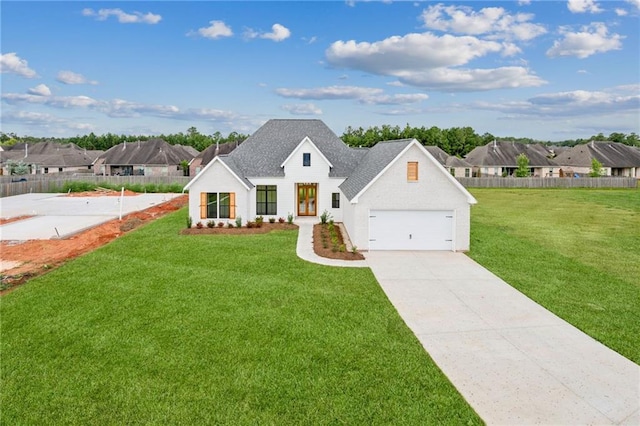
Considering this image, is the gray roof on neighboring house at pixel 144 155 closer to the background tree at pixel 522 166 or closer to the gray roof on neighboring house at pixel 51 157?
the gray roof on neighboring house at pixel 51 157

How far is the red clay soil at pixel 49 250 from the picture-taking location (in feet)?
44.5

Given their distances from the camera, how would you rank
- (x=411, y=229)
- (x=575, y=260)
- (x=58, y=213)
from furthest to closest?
(x=58, y=213), (x=411, y=229), (x=575, y=260)

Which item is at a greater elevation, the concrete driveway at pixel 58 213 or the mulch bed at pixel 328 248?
the concrete driveway at pixel 58 213

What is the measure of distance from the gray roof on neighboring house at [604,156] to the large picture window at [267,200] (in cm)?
5607

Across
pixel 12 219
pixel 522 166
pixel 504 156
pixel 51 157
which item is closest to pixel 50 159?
pixel 51 157

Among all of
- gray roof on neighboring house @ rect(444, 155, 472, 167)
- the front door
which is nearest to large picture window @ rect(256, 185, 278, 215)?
the front door

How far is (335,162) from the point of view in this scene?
25.2 m

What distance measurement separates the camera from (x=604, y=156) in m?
62.1

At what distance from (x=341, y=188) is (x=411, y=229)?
21.7ft

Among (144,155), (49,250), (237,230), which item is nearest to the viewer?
(49,250)

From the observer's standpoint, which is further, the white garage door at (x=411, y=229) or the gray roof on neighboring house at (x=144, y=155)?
the gray roof on neighboring house at (x=144, y=155)

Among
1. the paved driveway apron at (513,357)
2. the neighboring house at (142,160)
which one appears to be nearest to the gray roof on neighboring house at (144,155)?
the neighboring house at (142,160)

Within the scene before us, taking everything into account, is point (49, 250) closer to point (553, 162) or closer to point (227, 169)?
point (227, 169)

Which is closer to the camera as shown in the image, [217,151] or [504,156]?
[217,151]
